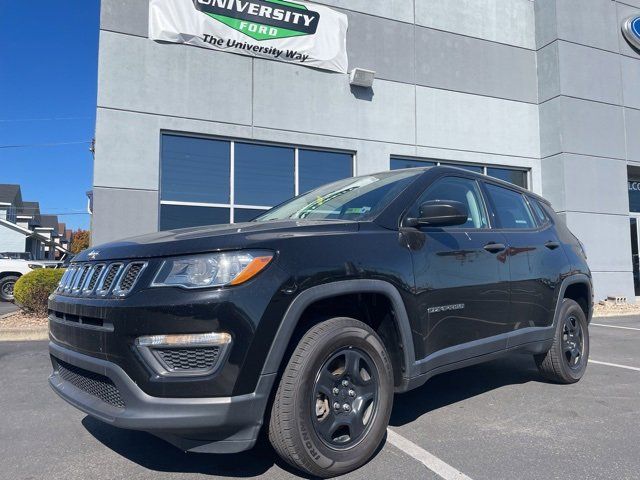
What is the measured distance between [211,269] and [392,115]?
944 centimetres

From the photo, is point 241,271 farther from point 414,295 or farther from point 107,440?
point 107,440

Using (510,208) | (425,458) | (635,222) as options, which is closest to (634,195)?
(635,222)

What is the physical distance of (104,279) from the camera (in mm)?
2676

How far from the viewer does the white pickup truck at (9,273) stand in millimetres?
14883

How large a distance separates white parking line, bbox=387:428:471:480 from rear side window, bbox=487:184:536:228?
1.89 metres

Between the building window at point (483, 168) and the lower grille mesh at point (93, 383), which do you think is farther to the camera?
the building window at point (483, 168)

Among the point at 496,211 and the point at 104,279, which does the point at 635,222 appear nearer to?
the point at 496,211

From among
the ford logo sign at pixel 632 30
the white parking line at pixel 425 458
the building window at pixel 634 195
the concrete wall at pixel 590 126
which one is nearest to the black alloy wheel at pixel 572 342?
the white parking line at pixel 425 458

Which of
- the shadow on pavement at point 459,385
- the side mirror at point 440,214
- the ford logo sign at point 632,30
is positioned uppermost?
the ford logo sign at point 632,30

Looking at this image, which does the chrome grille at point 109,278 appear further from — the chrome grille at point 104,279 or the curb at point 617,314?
the curb at point 617,314

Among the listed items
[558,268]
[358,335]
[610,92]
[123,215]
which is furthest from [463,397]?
[610,92]

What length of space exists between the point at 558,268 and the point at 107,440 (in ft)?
12.7

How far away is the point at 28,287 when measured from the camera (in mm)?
8430

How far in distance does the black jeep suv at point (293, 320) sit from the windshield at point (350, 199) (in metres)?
0.02
